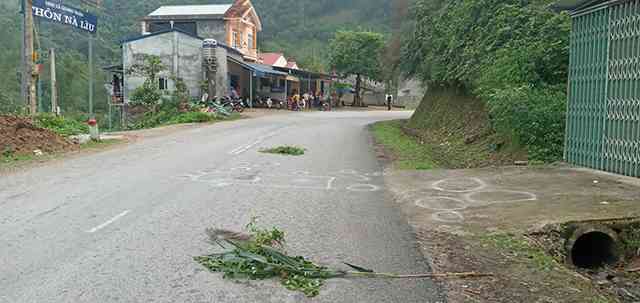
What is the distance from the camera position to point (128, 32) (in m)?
67.5

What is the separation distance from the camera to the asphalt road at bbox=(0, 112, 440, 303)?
5.34 metres

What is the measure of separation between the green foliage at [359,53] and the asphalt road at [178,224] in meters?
50.4

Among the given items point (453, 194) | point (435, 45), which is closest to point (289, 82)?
point (435, 45)

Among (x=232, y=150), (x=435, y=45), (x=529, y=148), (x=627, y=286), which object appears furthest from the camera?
(x=435, y=45)

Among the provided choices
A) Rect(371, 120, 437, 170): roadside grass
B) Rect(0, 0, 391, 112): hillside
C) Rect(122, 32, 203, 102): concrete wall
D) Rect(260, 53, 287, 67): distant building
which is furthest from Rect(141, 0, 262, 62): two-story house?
Rect(371, 120, 437, 170): roadside grass

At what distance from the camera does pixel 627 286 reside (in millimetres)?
6180

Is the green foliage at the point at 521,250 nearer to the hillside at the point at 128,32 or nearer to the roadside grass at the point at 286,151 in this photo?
the roadside grass at the point at 286,151

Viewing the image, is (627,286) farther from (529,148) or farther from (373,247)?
(529,148)

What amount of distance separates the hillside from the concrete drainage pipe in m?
39.5

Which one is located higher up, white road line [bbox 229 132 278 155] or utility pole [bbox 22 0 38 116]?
utility pole [bbox 22 0 38 116]

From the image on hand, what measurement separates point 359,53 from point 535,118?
175 feet

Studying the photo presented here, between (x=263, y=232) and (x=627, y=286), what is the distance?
12.4 ft

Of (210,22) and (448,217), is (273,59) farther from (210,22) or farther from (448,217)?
(448,217)

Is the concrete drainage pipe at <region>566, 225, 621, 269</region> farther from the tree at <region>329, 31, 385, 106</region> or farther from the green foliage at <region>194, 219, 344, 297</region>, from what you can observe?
the tree at <region>329, 31, 385, 106</region>
